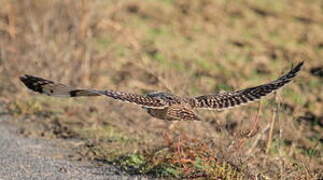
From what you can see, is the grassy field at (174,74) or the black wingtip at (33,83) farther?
the grassy field at (174,74)

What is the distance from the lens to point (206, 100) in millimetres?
6531

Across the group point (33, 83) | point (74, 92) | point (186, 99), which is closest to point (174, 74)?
point (186, 99)

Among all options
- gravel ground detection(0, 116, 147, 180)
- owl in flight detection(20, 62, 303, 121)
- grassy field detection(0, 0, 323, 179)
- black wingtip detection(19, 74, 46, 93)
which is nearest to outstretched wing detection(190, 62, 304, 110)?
owl in flight detection(20, 62, 303, 121)

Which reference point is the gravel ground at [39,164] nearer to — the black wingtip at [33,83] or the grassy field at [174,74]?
the grassy field at [174,74]

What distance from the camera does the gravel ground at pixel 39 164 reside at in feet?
22.0

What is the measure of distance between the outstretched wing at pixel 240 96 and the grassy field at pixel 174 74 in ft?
0.59

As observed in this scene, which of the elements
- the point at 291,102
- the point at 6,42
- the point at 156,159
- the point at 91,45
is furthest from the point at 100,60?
the point at 156,159

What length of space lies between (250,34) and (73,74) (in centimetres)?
480

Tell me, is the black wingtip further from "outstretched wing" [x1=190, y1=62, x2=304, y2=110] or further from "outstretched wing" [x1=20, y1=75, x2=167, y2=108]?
"outstretched wing" [x1=190, y1=62, x2=304, y2=110]

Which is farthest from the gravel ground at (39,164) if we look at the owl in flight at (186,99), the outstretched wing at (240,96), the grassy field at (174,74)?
the outstretched wing at (240,96)

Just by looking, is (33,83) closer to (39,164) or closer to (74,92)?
(74,92)

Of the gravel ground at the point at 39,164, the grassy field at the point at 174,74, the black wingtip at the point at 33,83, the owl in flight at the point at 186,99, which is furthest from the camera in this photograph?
the grassy field at the point at 174,74

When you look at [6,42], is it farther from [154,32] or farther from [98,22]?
[154,32]

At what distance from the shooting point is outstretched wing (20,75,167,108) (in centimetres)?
597
